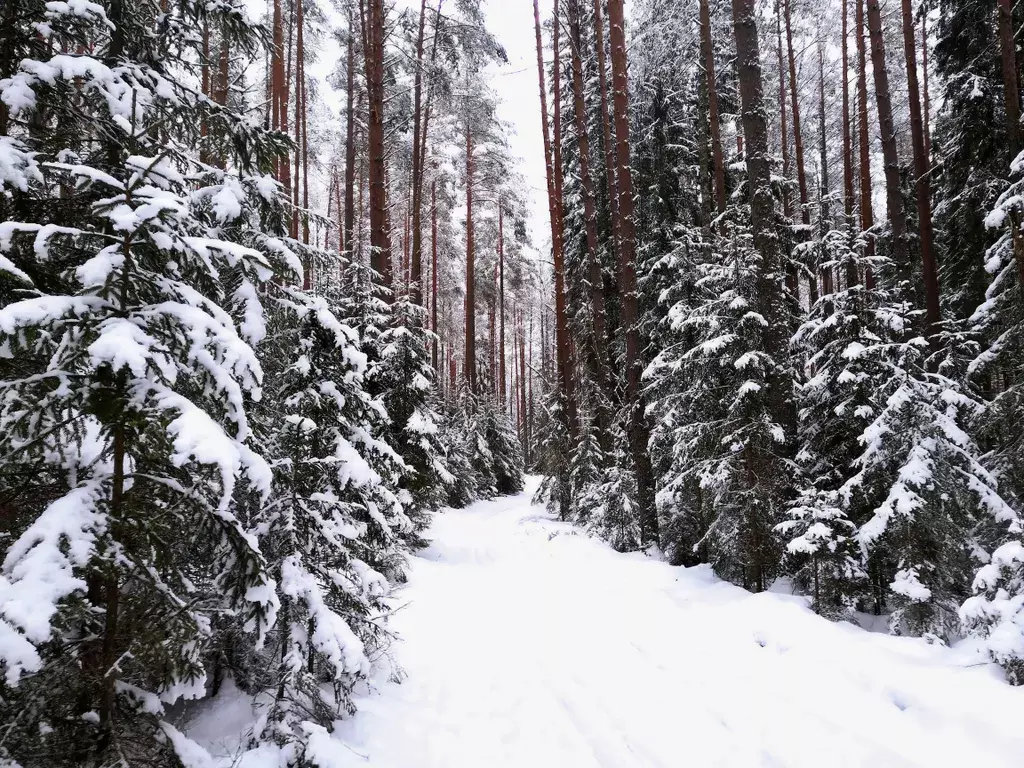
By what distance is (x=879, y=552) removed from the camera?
575cm

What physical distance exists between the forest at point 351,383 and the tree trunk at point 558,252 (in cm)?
73

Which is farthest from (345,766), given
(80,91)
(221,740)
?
(80,91)

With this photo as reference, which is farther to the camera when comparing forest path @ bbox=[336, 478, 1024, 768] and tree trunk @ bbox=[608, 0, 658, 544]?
tree trunk @ bbox=[608, 0, 658, 544]

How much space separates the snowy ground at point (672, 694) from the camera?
3371 millimetres

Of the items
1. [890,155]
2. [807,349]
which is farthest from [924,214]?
[807,349]

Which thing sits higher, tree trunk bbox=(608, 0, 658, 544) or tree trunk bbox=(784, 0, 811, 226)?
tree trunk bbox=(784, 0, 811, 226)

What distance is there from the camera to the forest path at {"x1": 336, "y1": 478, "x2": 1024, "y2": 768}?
3373mm

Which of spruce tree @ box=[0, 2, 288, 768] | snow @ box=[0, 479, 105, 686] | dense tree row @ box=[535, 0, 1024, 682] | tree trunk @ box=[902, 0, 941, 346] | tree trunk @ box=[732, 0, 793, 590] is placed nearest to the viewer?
snow @ box=[0, 479, 105, 686]

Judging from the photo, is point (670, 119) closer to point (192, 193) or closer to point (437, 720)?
point (192, 193)

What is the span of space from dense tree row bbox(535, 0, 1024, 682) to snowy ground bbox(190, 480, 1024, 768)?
650 mm

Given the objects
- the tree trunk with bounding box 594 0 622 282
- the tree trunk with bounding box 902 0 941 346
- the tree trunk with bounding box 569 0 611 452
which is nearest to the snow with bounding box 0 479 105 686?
the tree trunk with bounding box 902 0 941 346

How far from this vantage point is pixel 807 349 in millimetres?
7465

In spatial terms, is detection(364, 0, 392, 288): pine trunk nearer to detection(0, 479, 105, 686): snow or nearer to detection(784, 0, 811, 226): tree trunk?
detection(0, 479, 105, 686): snow

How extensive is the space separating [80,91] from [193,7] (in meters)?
1.29
